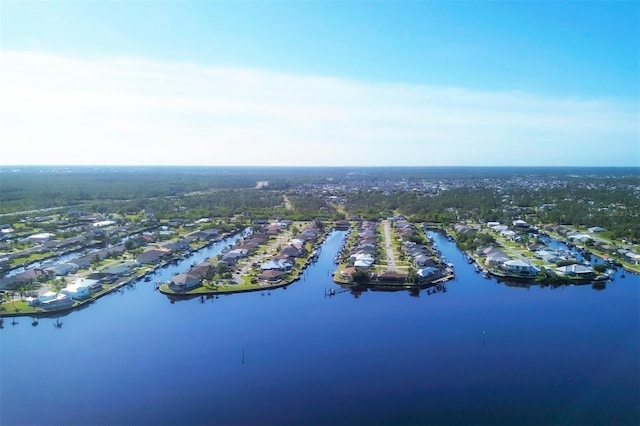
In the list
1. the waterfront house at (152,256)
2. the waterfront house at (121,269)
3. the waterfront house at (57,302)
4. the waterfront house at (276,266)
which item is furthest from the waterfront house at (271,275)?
the waterfront house at (57,302)

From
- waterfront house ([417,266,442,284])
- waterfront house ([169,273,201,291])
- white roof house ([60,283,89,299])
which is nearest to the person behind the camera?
white roof house ([60,283,89,299])

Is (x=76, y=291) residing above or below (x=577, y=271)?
above

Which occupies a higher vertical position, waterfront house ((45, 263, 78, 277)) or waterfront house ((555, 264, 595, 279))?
waterfront house ((45, 263, 78, 277))

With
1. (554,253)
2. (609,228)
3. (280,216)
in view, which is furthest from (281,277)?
(609,228)

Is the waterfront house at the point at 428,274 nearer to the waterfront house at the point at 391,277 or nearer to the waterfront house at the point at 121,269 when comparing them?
the waterfront house at the point at 391,277

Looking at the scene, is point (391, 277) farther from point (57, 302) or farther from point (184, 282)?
point (57, 302)

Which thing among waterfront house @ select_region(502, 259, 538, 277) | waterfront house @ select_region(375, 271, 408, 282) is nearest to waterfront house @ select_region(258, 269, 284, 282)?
waterfront house @ select_region(375, 271, 408, 282)

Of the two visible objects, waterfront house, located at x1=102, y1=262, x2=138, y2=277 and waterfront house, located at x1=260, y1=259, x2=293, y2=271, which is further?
waterfront house, located at x1=260, y1=259, x2=293, y2=271

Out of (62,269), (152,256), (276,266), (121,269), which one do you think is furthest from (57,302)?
(276,266)

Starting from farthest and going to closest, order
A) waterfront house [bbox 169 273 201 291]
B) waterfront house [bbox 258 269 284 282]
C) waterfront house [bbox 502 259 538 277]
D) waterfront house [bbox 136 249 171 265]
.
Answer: waterfront house [bbox 136 249 171 265] < waterfront house [bbox 502 259 538 277] < waterfront house [bbox 258 269 284 282] < waterfront house [bbox 169 273 201 291]

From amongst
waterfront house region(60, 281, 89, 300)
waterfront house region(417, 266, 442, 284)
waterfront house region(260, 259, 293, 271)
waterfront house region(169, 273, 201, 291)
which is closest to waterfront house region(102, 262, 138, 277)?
waterfront house region(60, 281, 89, 300)

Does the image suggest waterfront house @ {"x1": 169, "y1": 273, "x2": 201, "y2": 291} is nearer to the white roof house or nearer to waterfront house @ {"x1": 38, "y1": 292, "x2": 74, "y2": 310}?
the white roof house

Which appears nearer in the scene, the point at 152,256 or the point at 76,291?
the point at 76,291
